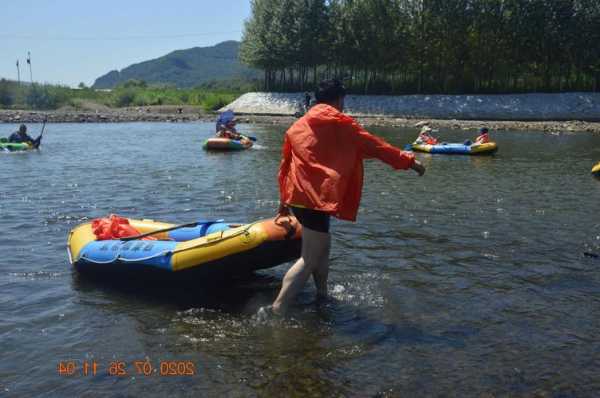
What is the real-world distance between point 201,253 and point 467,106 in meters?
49.0

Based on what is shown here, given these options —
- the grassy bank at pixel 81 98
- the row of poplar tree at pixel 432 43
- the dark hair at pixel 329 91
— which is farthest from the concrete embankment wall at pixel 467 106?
the dark hair at pixel 329 91

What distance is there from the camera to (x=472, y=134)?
3672 centimetres

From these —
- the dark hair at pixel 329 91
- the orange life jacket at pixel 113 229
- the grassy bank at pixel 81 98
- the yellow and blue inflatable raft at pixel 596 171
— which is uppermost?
the grassy bank at pixel 81 98

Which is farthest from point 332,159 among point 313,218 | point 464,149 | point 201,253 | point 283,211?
point 464,149

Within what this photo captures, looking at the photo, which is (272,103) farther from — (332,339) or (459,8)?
(332,339)

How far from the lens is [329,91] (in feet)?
19.2

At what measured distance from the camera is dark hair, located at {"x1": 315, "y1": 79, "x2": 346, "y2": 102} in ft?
19.3

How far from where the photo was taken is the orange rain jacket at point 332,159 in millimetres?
5602

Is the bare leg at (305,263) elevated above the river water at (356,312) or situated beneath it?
elevated above

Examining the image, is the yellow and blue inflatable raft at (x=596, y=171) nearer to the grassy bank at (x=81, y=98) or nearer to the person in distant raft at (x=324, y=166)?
the person in distant raft at (x=324, y=166)

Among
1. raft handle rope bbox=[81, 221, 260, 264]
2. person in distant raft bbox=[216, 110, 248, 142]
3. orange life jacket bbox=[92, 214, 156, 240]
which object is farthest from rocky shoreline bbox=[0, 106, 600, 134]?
raft handle rope bbox=[81, 221, 260, 264]

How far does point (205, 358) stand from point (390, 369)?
5.59ft

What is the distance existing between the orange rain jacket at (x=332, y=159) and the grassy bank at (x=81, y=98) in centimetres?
5972
